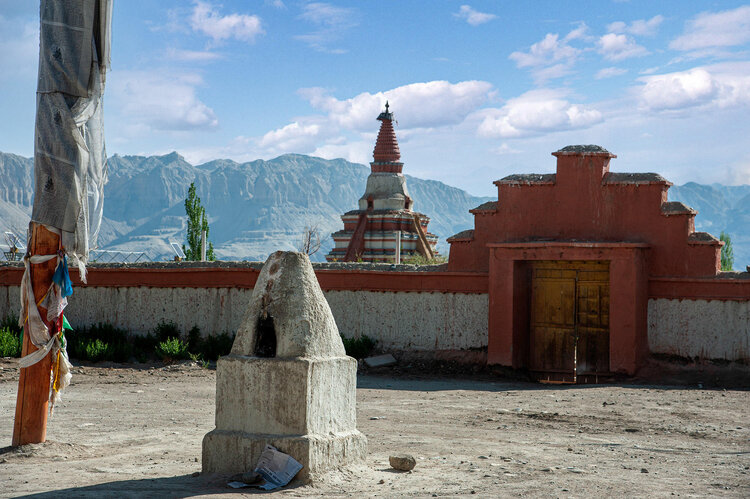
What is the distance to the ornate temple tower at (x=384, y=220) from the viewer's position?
32281 mm

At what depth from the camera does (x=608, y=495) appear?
6.32m

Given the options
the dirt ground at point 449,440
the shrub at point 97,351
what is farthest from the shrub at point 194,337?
the dirt ground at point 449,440

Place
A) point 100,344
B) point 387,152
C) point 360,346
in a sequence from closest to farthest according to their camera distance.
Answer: point 100,344, point 360,346, point 387,152

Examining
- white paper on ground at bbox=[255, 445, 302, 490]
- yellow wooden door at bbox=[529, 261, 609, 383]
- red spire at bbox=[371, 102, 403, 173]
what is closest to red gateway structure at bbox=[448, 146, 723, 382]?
yellow wooden door at bbox=[529, 261, 609, 383]

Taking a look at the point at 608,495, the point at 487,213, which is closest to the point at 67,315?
the point at 487,213

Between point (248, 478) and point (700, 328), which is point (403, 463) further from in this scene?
point (700, 328)

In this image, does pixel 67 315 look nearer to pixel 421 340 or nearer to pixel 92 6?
pixel 421 340

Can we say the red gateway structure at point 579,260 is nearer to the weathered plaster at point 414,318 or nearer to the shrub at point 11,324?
the weathered plaster at point 414,318

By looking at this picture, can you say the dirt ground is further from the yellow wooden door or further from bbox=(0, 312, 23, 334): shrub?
bbox=(0, 312, 23, 334): shrub

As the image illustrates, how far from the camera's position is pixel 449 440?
870cm

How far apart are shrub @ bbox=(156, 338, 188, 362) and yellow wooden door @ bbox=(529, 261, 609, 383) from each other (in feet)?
20.7

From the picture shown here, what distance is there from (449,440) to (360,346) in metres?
6.85

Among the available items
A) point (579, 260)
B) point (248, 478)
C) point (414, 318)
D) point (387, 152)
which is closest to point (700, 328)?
point (579, 260)

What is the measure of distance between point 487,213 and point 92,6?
879 cm
